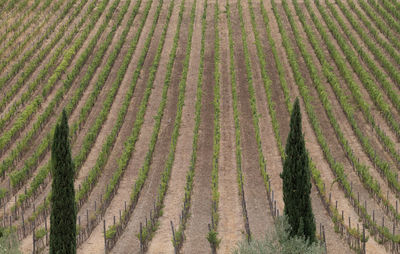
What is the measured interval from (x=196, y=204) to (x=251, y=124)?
9970 millimetres

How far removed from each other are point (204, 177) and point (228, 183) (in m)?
1.40

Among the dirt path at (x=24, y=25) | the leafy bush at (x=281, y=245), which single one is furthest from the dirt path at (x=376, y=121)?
the dirt path at (x=24, y=25)

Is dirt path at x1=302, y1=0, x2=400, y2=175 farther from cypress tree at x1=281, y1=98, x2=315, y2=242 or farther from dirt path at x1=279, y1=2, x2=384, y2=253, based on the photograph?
cypress tree at x1=281, y1=98, x2=315, y2=242

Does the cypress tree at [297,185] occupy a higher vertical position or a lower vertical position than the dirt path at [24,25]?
lower

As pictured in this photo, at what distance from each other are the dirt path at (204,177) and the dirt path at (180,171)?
23.3 inches

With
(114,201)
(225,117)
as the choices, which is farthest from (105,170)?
(225,117)

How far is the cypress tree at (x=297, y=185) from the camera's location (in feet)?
68.2

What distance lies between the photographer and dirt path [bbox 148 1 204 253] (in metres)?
25.3

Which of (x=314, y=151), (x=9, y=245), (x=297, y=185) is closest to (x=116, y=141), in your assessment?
(x=314, y=151)

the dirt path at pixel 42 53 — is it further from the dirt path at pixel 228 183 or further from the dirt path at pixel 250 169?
the dirt path at pixel 250 169

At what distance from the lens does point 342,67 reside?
42.6 m

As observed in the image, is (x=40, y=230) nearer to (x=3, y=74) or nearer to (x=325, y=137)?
(x=325, y=137)

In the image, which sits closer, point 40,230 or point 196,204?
point 40,230

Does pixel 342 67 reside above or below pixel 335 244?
above
